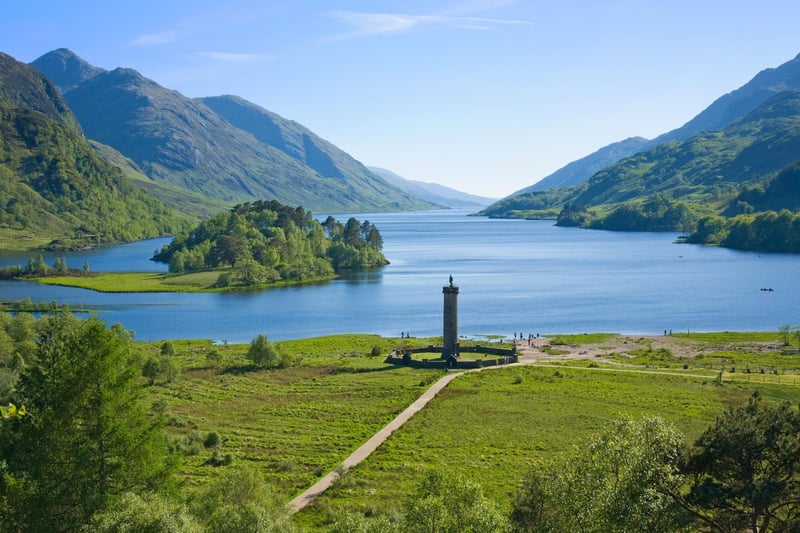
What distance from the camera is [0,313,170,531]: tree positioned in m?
31.0

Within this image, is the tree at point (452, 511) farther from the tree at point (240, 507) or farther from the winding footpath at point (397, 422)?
the winding footpath at point (397, 422)

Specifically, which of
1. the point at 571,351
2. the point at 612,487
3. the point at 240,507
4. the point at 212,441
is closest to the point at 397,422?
the point at 212,441

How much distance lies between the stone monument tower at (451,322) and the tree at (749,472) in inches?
2511

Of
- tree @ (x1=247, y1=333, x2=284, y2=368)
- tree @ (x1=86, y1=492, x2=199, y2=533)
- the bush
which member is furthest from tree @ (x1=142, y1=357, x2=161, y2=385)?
tree @ (x1=86, y1=492, x2=199, y2=533)

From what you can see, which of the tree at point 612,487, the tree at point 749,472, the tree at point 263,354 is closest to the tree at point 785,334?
the tree at point 263,354

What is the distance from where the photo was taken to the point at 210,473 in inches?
2003

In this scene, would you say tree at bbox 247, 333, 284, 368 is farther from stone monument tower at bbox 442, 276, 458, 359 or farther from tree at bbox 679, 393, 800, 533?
tree at bbox 679, 393, 800, 533

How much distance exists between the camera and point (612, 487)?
2959cm

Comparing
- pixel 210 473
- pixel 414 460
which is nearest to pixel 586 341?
pixel 414 460

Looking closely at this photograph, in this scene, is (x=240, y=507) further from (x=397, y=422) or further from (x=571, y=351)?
(x=571, y=351)

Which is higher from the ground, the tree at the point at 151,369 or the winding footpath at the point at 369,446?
the tree at the point at 151,369

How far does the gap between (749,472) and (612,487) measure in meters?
5.89

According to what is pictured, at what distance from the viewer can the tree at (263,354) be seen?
93.3 meters

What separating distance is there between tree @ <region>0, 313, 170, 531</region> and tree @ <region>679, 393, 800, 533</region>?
24970 mm
